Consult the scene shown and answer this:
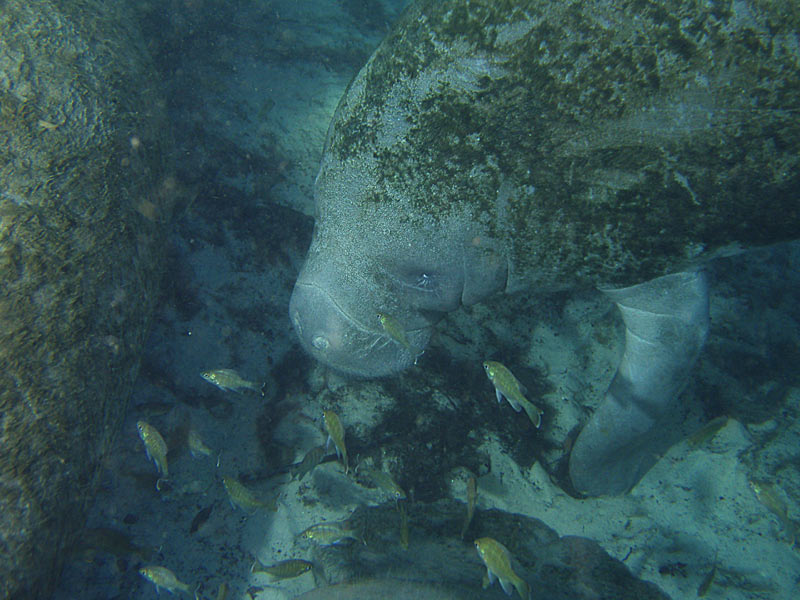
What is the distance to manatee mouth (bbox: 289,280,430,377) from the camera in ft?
9.46

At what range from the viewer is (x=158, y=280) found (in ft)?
10.9

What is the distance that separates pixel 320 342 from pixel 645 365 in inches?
97.8

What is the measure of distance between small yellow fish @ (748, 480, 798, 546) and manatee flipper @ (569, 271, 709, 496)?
3.04 feet

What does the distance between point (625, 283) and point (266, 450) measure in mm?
3466

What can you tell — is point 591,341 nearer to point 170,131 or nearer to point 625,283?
point 625,283

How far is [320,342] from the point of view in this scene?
2953 millimetres

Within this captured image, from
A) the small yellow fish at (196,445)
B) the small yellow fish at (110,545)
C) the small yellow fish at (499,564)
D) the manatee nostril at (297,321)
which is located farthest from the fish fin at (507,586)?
the small yellow fish at (110,545)

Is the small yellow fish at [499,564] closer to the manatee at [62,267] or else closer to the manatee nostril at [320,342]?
the manatee nostril at [320,342]

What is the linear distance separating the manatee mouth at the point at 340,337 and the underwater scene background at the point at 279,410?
37cm

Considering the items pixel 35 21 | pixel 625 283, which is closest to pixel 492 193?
pixel 625 283

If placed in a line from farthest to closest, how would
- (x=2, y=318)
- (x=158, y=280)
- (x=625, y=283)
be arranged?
1. (x=158, y=280)
2. (x=625, y=283)
3. (x=2, y=318)

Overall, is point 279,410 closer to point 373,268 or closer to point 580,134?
point 373,268

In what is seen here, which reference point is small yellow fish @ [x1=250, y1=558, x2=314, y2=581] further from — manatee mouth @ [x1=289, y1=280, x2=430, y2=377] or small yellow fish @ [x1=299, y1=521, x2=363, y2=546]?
manatee mouth @ [x1=289, y1=280, x2=430, y2=377]

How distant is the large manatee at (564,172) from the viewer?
2.10m
